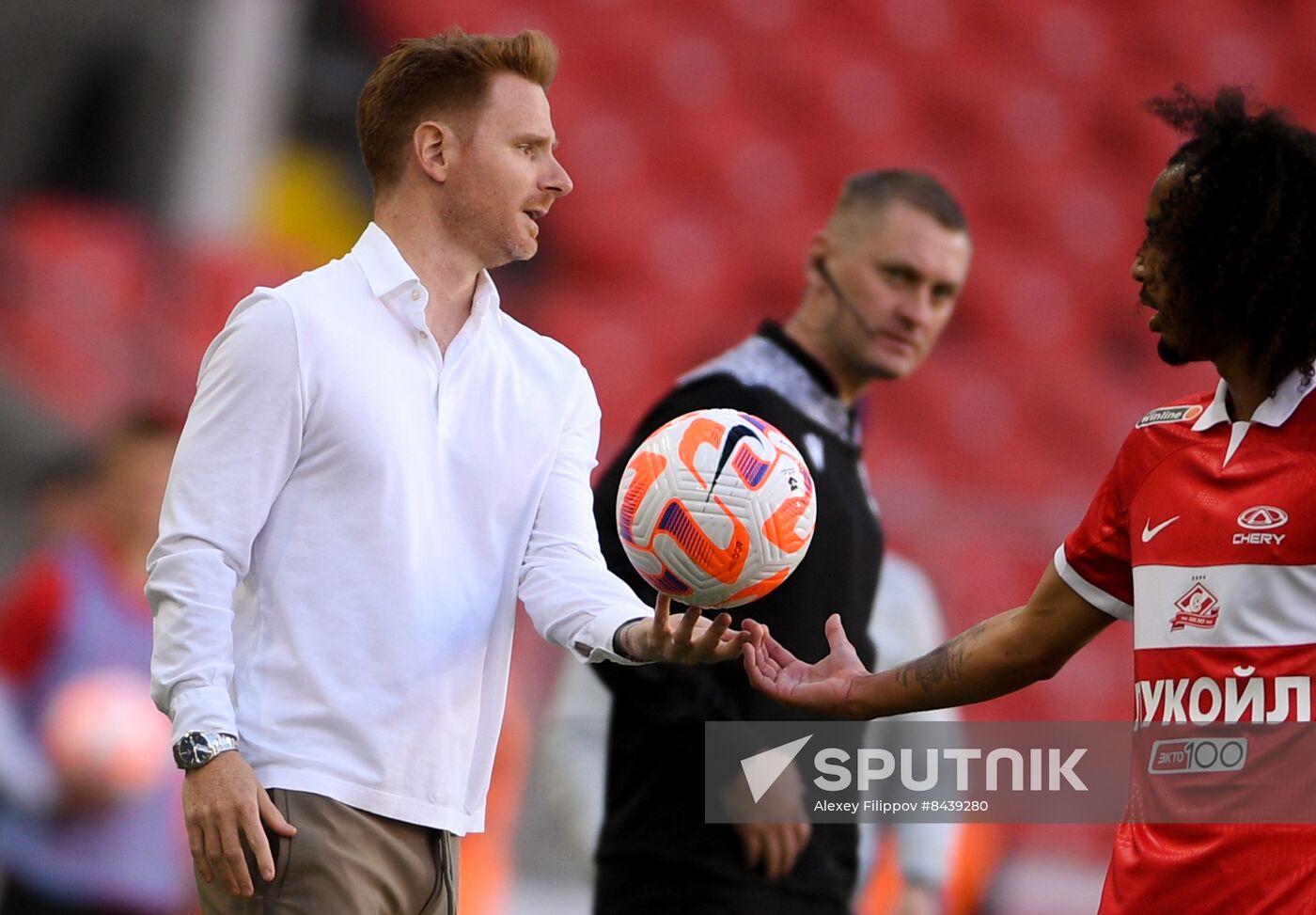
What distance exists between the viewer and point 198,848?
258 cm

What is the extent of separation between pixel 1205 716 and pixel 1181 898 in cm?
27

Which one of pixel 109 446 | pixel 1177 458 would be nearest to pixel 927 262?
pixel 1177 458

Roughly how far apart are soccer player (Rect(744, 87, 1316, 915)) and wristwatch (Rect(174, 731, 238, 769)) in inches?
34.5

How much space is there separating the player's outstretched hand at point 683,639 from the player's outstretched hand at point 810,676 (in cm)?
13

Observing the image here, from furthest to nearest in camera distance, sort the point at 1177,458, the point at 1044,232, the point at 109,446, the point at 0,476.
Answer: the point at 1044,232, the point at 0,476, the point at 109,446, the point at 1177,458

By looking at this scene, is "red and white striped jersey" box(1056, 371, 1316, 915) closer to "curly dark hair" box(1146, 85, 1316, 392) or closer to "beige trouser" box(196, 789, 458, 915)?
"curly dark hair" box(1146, 85, 1316, 392)

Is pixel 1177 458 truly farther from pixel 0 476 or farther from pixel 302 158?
pixel 302 158

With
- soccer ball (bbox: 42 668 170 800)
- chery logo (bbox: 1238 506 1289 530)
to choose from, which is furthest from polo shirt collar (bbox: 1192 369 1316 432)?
soccer ball (bbox: 42 668 170 800)

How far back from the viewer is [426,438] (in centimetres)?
282

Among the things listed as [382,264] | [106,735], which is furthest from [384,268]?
[106,735]

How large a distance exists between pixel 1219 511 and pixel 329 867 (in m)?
1.47

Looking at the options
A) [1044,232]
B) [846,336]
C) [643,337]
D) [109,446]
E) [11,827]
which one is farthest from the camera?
[1044,232]

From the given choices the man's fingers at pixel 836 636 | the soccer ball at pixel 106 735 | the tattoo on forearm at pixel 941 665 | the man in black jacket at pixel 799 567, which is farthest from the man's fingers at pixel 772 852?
the soccer ball at pixel 106 735

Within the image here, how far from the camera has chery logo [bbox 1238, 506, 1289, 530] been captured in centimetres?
251
